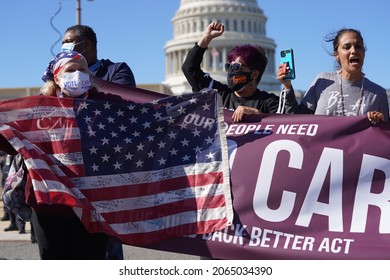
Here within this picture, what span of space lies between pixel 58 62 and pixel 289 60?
1223 millimetres

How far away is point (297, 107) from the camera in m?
3.97

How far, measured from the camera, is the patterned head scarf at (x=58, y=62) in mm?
3561

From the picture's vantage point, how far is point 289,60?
3.93m

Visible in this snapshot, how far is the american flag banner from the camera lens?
3.61 metres

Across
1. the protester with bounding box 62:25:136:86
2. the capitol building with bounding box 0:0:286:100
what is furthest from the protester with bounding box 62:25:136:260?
the capitol building with bounding box 0:0:286:100

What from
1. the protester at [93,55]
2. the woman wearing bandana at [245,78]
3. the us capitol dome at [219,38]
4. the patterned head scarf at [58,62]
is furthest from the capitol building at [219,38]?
the patterned head scarf at [58,62]

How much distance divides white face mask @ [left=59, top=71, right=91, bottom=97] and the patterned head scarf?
5 centimetres

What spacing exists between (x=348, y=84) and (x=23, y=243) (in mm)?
6156

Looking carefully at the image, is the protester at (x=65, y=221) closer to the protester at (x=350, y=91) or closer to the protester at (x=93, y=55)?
the protester at (x=93, y=55)

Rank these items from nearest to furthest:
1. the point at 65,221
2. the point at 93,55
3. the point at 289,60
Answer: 1. the point at 65,221
2. the point at 289,60
3. the point at 93,55

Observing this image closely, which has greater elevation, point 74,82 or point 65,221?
point 74,82

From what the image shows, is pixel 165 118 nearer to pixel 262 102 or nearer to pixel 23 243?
pixel 262 102

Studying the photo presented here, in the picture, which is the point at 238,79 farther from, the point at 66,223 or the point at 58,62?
the point at 66,223

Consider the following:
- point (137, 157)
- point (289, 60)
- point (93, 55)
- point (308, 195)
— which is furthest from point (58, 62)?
point (308, 195)
